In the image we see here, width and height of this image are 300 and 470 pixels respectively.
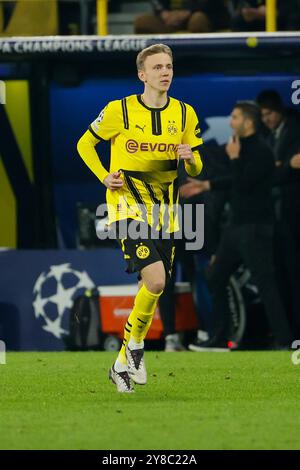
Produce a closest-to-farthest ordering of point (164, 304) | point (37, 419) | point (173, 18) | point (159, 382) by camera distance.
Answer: point (37, 419), point (159, 382), point (164, 304), point (173, 18)

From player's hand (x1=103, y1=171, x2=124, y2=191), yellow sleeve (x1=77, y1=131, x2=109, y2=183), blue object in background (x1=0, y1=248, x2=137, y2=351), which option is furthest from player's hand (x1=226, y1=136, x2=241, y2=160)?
player's hand (x1=103, y1=171, x2=124, y2=191)

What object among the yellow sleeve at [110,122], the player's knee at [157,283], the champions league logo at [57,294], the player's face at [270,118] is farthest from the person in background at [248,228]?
the player's knee at [157,283]

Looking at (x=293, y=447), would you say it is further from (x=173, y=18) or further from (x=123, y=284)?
(x=173, y=18)

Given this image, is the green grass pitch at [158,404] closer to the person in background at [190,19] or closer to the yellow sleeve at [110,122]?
the yellow sleeve at [110,122]

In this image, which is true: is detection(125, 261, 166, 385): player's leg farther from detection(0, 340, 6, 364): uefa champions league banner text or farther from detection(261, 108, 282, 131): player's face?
detection(261, 108, 282, 131): player's face

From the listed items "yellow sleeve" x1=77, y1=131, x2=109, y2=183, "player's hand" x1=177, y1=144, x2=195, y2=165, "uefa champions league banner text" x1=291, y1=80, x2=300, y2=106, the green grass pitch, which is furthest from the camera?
"uefa champions league banner text" x1=291, y1=80, x2=300, y2=106

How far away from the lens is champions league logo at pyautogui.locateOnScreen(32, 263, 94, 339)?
1473 cm

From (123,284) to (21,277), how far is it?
0.98m

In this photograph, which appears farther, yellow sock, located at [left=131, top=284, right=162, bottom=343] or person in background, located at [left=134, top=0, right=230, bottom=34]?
person in background, located at [left=134, top=0, right=230, bottom=34]

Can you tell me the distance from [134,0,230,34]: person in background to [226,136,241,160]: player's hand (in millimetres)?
1166

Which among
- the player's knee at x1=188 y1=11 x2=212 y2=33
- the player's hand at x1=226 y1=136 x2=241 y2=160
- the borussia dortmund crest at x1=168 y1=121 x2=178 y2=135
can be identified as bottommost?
the player's hand at x1=226 y1=136 x2=241 y2=160

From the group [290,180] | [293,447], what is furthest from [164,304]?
[293,447]

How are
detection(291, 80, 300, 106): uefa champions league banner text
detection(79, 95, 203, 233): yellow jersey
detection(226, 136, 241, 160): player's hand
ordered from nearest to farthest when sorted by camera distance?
detection(79, 95, 203, 233): yellow jersey, detection(226, 136, 241, 160): player's hand, detection(291, 80, 300, 106): uefa champions league banner text

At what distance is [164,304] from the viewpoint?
14156 millimetres
